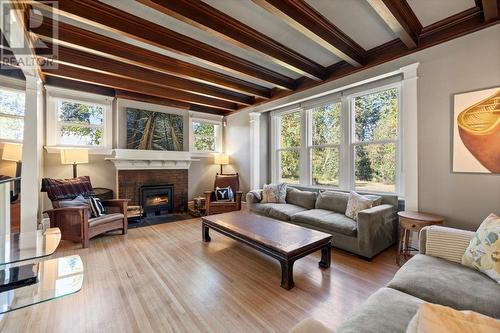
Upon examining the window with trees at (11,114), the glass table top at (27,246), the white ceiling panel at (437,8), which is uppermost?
the white ceiling panel at (437,8)

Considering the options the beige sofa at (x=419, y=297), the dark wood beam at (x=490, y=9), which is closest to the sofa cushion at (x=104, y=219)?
the beige sofa at (x=419, y=297)

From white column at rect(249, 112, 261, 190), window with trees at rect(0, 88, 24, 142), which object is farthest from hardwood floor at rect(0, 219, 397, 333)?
white column at rect(249, 112, 261, 190)

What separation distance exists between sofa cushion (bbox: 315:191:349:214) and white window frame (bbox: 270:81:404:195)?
1.28 feet

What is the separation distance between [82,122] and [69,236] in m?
2.27

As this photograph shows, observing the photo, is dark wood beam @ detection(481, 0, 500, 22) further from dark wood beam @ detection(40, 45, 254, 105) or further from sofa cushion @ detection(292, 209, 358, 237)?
dark wood beam @ detection(40, 45, 254, 105)

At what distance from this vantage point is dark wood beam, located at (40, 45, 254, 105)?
10.2 feet

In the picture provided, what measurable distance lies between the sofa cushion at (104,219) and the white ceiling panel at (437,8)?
4.81 m

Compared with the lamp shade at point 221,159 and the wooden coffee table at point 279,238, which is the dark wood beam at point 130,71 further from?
the wooden coffee table at point 279,238

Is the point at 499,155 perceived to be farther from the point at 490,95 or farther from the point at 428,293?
the point at 428,293

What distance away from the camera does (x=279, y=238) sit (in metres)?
2.45

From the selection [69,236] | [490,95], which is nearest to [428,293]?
[490,95]

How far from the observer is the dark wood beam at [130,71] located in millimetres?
3098

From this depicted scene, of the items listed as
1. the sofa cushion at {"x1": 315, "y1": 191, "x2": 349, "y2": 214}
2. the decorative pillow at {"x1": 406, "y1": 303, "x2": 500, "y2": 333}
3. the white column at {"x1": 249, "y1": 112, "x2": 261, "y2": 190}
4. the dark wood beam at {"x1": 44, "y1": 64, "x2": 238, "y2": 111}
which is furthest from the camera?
the white column at {"x1": 249, "y1": 112, "x2": 261, "y2": 190}

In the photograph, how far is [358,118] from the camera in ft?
12.4
